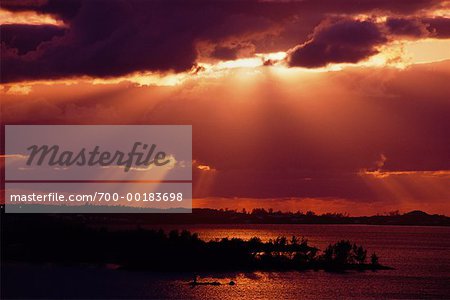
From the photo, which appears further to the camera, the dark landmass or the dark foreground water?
the dark landmass

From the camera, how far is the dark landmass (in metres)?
152

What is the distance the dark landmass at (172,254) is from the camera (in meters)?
152

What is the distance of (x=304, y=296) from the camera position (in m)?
117

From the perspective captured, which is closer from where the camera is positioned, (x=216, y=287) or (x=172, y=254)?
(x=216, y=287)

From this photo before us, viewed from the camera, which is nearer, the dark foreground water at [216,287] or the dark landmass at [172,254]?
the dark foreground water at [216,287]

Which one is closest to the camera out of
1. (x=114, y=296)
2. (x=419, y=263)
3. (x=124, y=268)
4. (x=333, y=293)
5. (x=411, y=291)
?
(x=114, y=296)

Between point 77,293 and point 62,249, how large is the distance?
50.2 m

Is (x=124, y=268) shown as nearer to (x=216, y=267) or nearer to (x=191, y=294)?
(x=216, y=267)

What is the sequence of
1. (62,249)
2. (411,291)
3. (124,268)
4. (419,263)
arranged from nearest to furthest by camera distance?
(411,291)
(124,268)
(62,249)
(419,263)

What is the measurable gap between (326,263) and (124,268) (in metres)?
33.1

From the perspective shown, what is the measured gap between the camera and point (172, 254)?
156m

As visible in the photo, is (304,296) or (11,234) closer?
(304,296)

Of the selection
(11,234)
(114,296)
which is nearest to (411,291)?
(114,296)

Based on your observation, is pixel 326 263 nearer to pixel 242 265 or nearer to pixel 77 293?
pixel 242 265
